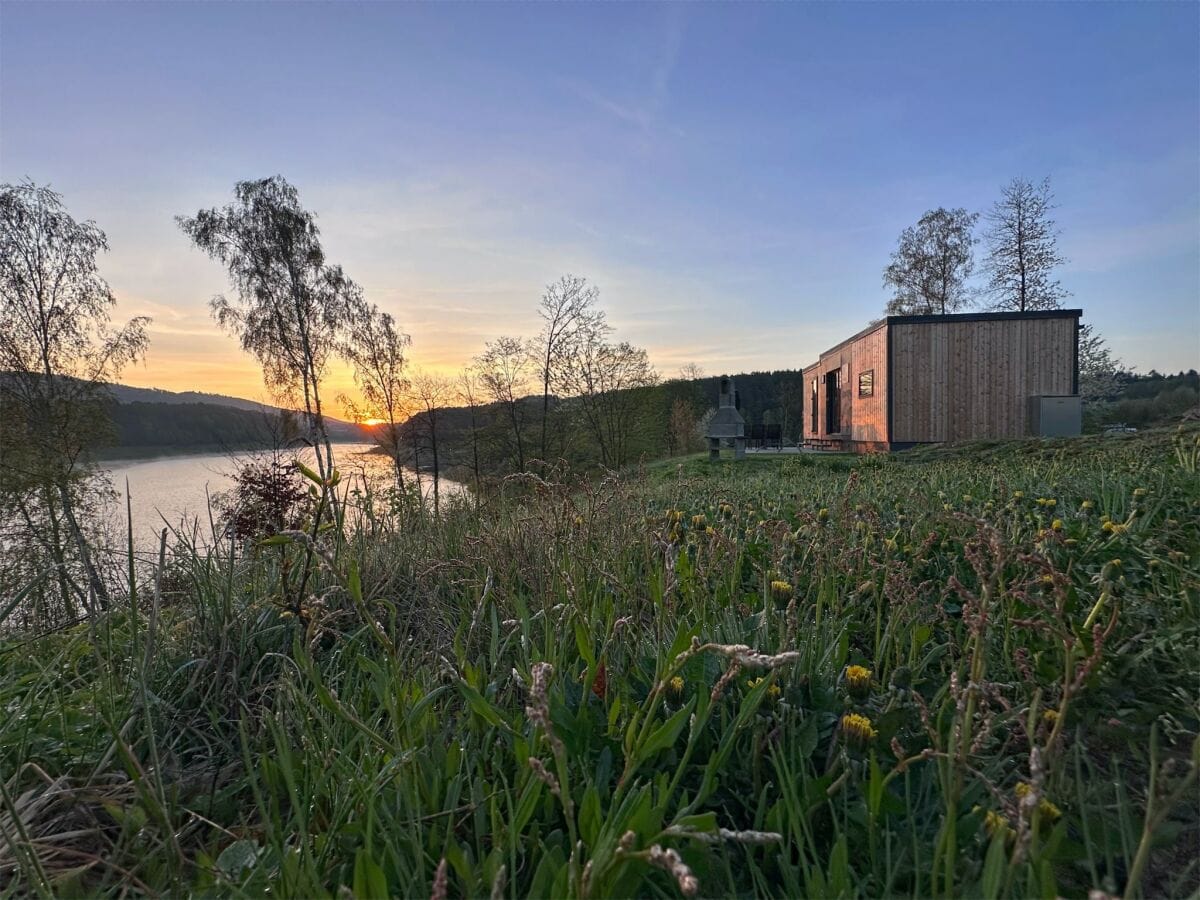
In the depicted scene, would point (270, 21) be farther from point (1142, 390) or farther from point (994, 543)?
point (1142, 390)

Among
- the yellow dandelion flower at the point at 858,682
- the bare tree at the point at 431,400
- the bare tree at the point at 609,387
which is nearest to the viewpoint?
the yellow dandelion flower at the point at 858,682

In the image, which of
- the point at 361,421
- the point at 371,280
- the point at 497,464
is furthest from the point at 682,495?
the point at 371,280

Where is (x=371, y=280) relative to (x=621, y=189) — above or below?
above

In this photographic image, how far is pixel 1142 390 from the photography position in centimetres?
2594

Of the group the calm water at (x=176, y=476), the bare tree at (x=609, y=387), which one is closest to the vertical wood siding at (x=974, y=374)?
the bare tree at (x=609, y=387)

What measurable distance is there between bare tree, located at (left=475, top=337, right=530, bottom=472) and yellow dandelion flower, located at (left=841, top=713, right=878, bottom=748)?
14774mm

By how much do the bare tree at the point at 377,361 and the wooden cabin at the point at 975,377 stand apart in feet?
48.9

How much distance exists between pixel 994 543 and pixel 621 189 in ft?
28.9

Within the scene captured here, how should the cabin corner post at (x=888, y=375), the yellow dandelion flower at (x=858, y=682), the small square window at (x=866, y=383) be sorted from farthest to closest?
the small square window at (x=866, y=383) < the cabin corner post at (x=888, y=375) < the yellow dandelion flower at (x=858, y=682)

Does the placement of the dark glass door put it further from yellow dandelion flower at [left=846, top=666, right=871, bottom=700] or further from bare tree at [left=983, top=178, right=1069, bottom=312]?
yellow dandelion flower at [left=846, top=666, right=871, bottom=700]

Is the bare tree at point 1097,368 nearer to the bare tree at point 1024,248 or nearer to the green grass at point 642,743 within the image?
the bare tree at point 1024,248

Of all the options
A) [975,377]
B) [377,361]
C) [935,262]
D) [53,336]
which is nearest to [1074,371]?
[975,377]

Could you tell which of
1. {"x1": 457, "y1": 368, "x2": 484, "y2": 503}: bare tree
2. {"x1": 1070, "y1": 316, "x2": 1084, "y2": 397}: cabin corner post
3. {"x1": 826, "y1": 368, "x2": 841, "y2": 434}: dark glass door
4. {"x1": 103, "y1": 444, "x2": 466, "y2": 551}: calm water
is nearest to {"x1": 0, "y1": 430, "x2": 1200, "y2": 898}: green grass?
{"x1": 103, "y1": 444, "x2": 466, "y2": 551}: calm water

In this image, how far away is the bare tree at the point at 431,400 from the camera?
1669cm
